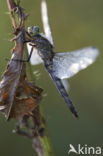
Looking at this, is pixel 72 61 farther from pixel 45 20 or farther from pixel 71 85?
pixel 71 85

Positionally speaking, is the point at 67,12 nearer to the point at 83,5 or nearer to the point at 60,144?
the point at 83,5

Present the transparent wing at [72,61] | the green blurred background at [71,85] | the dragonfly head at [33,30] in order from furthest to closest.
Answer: the green blurred background at [71,85]
the dragonfly head at [33,30]
the transparent wing at [72,61]

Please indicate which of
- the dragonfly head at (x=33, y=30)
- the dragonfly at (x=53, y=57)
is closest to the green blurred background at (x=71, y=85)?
the dragonfly at (x=53, y=57)

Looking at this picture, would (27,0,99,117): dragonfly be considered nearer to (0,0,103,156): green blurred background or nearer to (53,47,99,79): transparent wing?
(53,47,99,79): transparent wing

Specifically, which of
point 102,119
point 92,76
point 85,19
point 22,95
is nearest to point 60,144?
point 102,119

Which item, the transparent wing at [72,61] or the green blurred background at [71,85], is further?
the green blurred background at [71,85]

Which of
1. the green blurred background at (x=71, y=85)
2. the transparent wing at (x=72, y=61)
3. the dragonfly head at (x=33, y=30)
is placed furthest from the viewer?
the green blurred background at (x=71, y=85)

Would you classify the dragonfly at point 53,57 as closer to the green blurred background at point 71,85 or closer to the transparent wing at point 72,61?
the transparent wing at point 72,61

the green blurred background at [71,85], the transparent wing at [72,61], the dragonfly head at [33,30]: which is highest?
the dragonfly head at [33,30]
